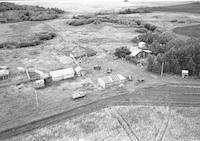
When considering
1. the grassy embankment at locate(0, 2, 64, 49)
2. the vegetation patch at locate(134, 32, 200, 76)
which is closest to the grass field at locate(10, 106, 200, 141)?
the vegetation patch at locate(134, 32, 200, 76)

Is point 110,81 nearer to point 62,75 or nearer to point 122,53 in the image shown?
point 62,75

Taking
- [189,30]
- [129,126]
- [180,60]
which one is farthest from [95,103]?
[189,30]

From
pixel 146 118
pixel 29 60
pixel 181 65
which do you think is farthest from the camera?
pixel 29 60

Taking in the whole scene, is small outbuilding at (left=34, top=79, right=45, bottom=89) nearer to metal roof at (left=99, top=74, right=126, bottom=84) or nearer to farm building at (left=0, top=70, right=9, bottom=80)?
farm building at (left=0, top=70, right=9, bottom=80)

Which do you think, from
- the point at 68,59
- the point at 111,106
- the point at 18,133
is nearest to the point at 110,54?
the point at 68,59

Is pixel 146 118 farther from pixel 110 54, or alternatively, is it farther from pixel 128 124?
pixel 110 54

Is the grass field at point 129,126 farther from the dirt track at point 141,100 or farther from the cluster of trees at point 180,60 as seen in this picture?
the cluster of trees at point 180,60

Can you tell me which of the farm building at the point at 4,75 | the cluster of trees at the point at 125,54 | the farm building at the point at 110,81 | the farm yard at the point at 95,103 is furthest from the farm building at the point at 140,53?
the farm building at the point at 4,75
